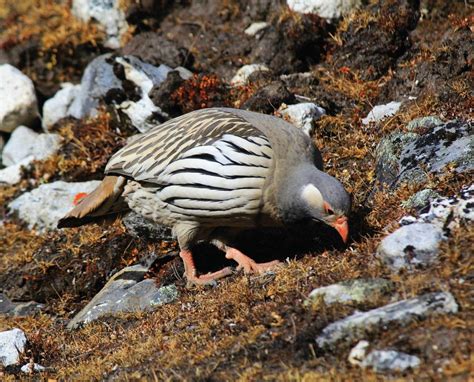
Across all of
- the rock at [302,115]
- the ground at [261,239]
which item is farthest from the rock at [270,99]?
the ground at [261,239]

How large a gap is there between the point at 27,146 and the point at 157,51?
290 cm

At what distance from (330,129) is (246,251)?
252 centimetres

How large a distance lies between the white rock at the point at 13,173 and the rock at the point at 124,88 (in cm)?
122

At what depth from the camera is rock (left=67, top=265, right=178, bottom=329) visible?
866 centimetres

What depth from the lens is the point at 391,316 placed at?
223 inches

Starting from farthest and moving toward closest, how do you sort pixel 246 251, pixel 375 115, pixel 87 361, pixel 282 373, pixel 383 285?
pixel 375 115 < pixel 246 251 < pixel 87 361 < pixel 383 285 < pixel 282 373

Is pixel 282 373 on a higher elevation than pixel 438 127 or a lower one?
lower

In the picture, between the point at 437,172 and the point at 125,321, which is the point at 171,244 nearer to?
the point at 125,321

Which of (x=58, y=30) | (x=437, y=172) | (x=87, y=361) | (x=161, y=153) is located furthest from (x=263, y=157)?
(x=58, y=30)

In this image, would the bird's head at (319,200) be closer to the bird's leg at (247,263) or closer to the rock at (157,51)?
the bird's leg at (247,263)

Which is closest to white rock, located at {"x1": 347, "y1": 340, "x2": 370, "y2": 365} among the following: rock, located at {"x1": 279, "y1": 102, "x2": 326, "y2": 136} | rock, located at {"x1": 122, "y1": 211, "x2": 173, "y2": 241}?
rock, located at {"x1": 122, "y1": 211, "x2": 173, "y2": 241}

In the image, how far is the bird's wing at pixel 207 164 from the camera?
784 cm

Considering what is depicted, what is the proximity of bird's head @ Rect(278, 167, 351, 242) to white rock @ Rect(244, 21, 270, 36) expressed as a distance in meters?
6.04

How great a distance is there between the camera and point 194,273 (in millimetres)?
8789
